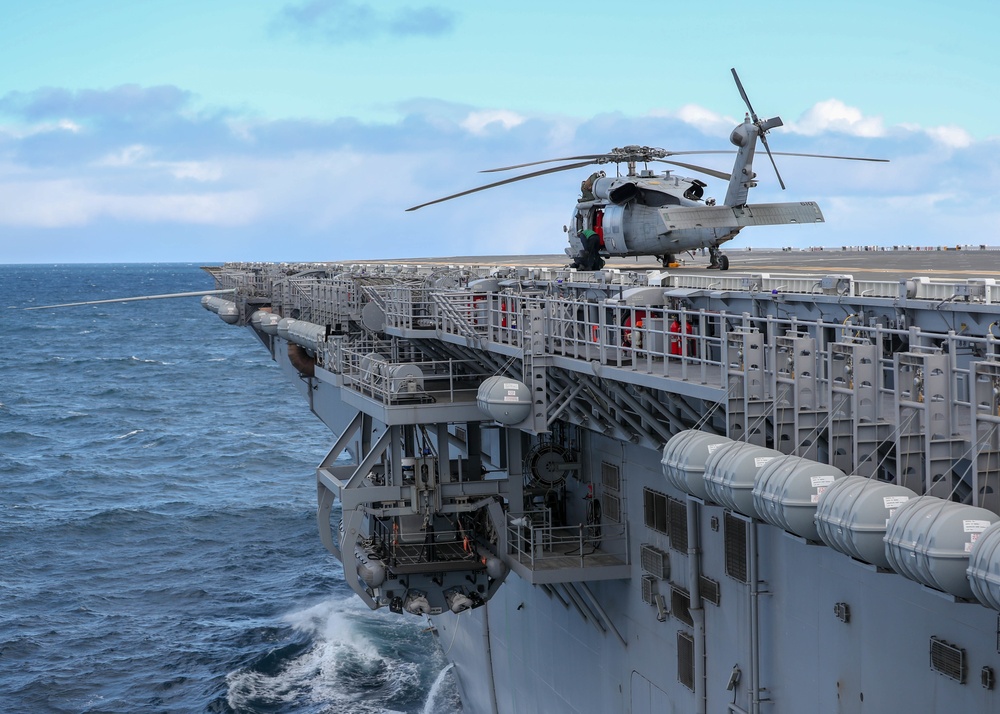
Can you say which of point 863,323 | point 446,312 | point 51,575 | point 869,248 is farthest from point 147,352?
point 863,323

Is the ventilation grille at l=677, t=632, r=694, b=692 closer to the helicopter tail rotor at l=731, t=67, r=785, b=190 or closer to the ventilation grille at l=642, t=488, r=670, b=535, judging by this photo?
the ventilation grille at l=642, t=488, r=670, b=535

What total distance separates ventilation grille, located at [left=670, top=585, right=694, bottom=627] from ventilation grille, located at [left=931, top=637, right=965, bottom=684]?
5.59 m

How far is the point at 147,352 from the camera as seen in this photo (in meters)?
119

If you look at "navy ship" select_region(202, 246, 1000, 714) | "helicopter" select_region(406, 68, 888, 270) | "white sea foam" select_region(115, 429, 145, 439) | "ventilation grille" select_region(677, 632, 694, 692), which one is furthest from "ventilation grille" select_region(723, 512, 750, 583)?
"white sea foam" select_region(115, 429, 145, 439)

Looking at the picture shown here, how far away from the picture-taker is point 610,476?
68.2 feet

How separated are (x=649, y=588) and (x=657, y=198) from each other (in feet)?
38.8

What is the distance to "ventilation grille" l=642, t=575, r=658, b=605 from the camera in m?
19.2

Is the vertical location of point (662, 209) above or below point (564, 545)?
above

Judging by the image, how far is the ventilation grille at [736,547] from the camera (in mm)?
16391

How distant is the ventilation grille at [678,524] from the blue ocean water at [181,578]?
642 inches

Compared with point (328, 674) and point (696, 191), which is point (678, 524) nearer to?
point (696, 191)

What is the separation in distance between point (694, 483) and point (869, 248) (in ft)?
113

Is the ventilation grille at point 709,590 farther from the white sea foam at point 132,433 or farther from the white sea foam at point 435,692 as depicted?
the white sea foam at point 132,433

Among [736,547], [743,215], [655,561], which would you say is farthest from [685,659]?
[743,215]
